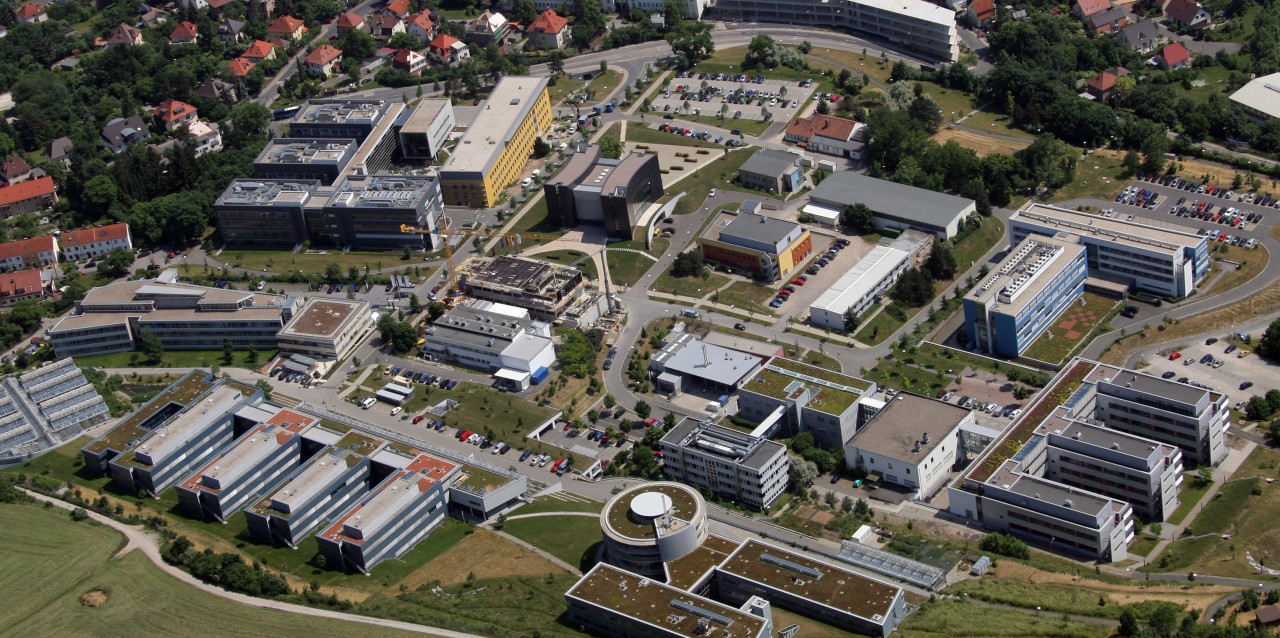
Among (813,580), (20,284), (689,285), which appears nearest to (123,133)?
(20,284)

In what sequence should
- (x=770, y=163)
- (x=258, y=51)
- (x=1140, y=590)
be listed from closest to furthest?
(x=1140, y=590)
(x=770, y=163)
(x=258, y=51)

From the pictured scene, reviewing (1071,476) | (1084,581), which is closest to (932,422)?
(1071,476)

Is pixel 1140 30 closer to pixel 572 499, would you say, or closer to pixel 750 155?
pixel 750 155

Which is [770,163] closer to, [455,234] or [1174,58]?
[455,234]

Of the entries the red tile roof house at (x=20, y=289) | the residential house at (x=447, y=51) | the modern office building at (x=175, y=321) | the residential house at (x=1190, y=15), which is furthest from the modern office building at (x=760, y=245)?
the red tile roof house at (x=20, y=289)

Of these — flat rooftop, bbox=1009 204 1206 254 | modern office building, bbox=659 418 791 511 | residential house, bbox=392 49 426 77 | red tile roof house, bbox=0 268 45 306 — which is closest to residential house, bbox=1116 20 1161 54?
flat rooftop, bbox=1009 204 1206 254

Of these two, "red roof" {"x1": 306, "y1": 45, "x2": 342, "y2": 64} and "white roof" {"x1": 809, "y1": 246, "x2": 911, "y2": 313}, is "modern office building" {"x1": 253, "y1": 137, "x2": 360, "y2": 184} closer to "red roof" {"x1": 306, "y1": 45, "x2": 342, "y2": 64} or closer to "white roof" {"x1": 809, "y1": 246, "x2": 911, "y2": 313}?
"red roof" {"x1": 306, "y1": 45, "x2": 342, "y2": 64}
